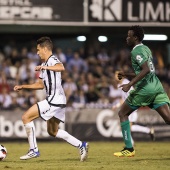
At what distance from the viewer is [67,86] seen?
65.9 ft

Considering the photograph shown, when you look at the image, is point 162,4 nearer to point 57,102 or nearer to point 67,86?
point 67,86

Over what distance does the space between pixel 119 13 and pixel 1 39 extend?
6223mm

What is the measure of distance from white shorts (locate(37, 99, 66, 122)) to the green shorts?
1.29 meters

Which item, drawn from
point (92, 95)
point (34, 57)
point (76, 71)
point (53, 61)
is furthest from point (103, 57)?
point (53, 61)

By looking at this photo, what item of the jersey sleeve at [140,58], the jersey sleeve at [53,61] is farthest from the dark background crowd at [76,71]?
the jersey sleeve at [140,58]

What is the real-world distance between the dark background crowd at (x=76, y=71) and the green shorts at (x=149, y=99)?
788 centimetres

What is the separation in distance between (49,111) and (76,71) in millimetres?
10094

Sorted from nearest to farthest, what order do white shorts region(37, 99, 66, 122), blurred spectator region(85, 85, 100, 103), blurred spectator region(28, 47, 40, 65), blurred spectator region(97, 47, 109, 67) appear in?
white shorts region(37, 99, 66, 122) < blurred spectator region(85, 85, 100, 103) < blurred spectator region(28, 47, 40, 65) < blurred spectator region(97, 47, 109, 67)

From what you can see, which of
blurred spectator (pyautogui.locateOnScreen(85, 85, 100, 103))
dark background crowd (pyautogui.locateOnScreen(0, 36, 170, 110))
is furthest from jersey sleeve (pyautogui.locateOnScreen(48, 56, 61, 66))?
blurred spectator (pyautogui.locateOnScreen(85, 85, 100, 103))

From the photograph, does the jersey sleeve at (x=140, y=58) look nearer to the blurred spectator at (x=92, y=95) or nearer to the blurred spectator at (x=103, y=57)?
the blurred spectator at (x=92, y=95)

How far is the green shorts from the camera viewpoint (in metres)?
10.9

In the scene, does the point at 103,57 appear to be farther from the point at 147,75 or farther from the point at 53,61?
the point at 53,61

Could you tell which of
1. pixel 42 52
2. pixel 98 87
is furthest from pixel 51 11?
pixel 42 52

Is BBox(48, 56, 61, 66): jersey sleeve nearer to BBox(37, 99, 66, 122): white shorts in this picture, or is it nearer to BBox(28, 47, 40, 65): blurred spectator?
BBox(37, 99, 66, 122): white shorts
